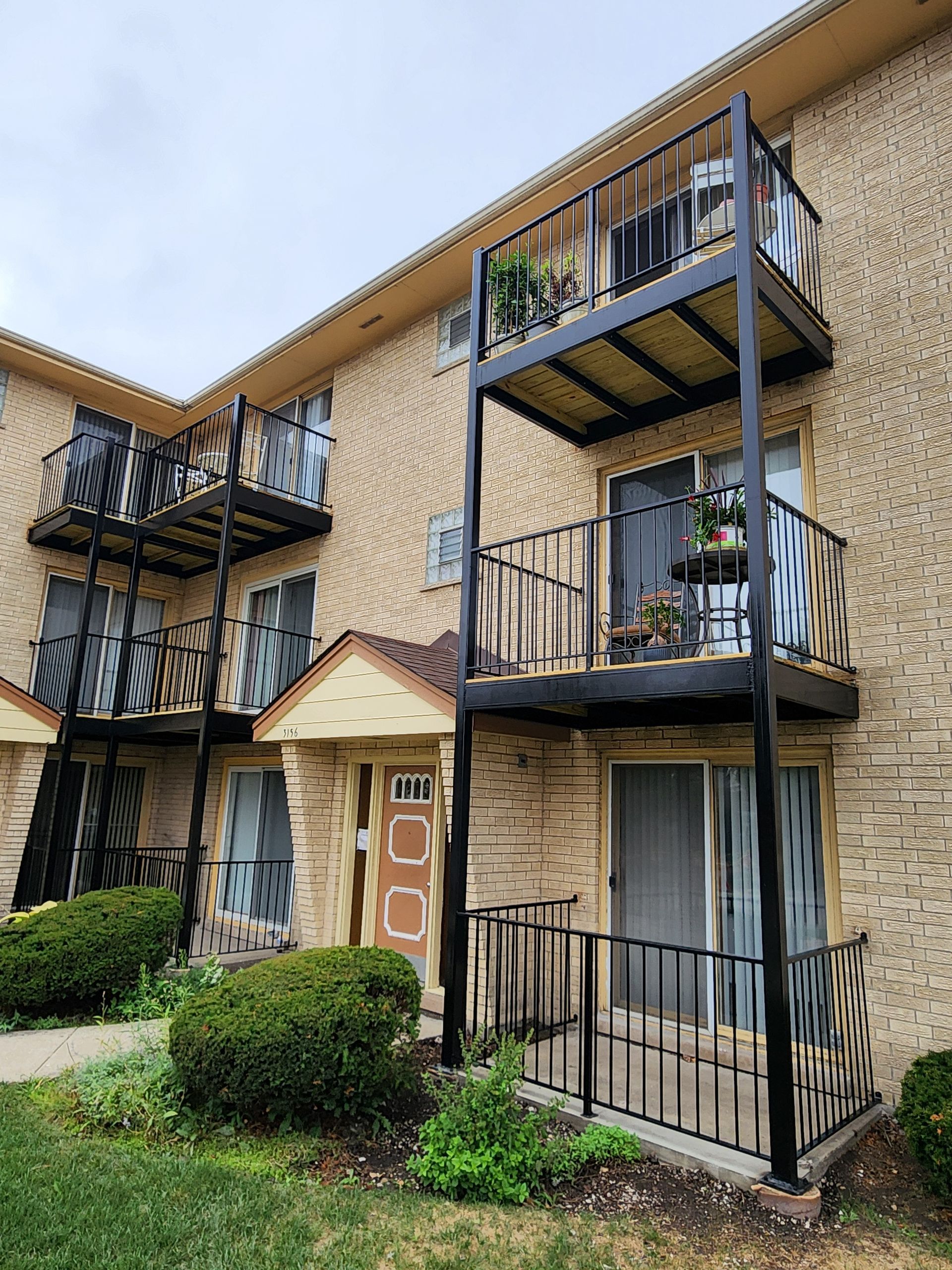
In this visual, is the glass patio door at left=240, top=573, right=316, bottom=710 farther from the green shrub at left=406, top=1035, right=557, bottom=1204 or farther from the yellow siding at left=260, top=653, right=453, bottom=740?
the green shrub at left=406, top=1035, right=557, bottom=1204

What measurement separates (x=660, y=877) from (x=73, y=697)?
322 inches

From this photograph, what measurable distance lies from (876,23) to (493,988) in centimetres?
845

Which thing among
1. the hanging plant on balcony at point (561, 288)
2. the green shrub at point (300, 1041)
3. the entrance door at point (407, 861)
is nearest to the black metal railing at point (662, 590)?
the entrance door at point (407, 861)

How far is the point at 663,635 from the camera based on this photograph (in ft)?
20.3

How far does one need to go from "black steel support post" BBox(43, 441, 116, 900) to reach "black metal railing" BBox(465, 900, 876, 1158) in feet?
21.7

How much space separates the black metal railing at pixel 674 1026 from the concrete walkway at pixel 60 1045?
273 cm

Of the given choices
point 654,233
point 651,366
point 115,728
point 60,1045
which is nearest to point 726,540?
point 651,366

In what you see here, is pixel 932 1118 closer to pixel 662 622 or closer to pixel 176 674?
pixel 662 622

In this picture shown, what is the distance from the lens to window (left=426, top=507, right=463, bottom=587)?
9.48 meters

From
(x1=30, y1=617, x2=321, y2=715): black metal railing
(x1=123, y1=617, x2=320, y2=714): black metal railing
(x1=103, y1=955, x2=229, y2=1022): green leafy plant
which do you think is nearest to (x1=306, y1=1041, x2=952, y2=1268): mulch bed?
(x1=103, y1=955, x2=229, y2=1022): green leafy plant

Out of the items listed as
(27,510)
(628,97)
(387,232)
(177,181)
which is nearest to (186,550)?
(27,510)

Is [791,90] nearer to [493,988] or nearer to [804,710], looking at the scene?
[804,710]

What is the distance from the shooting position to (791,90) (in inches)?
282

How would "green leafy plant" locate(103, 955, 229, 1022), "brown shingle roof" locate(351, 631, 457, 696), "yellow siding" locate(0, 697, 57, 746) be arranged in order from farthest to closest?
"yellow siding" locate(0, 697, 57, 746)
"green leafy plant" locate(103, 955, 229, 1022)
"brown shingle roof" locate(351, 631, 457, 696)
